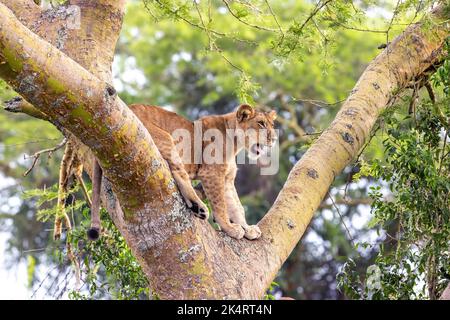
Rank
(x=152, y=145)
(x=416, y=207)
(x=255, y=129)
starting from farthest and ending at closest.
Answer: (x=255, y=129) < (x=416, y=207) < (x=152, y=145)

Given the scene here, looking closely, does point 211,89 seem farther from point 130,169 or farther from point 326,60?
point 130,169

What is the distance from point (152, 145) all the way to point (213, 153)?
7.43 ft

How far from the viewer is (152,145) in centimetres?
513

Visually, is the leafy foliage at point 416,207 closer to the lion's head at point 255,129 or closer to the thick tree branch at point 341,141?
the thick tree branch at point 341,141

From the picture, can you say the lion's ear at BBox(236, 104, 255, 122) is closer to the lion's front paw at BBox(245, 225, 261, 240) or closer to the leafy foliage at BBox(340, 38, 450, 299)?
the leafy foliage at BBox(340, 38, 450, 299)

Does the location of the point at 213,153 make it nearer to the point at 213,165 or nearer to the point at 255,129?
the point at 213,165

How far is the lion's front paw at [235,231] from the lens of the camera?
6.12 m

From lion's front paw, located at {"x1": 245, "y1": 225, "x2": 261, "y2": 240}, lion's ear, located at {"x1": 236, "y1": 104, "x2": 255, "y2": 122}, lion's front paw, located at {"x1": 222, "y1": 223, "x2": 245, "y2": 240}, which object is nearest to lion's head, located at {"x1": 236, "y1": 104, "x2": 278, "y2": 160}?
lion's ear, located at {"x1": 236, "y1": 104, "x2": 255, "y2": 122}

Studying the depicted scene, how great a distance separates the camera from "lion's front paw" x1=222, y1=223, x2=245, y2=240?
6119 millimetres

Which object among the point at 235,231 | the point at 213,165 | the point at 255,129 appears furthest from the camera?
the point at 255,129

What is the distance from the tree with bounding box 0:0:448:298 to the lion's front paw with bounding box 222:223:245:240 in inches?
6.8

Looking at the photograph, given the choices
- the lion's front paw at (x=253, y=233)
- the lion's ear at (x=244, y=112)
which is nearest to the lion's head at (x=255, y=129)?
the lion's ear at (x=244, y=112)

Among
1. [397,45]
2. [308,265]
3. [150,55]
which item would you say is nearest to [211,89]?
[150,55]

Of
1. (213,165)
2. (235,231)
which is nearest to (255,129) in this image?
(213,165)
